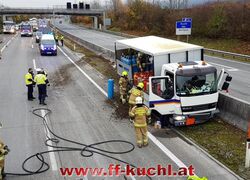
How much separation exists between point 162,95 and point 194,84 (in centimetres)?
114

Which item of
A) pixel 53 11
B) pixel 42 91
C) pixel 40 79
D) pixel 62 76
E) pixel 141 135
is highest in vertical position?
A: pixel 53 11

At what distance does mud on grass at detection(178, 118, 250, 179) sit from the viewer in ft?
30.9

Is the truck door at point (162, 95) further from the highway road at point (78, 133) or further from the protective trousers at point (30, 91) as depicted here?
the protective trousers at point (30, 91)

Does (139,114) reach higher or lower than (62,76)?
higher

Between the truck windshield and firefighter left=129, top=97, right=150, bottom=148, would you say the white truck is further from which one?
firefighter left=129, top=97, right=150, bottom=148

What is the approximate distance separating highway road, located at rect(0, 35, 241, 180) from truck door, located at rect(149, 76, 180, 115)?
82cm

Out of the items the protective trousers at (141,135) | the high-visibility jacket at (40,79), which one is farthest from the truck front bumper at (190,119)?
the high-visibility jacket at (40,79)

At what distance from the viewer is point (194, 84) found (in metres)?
11.9

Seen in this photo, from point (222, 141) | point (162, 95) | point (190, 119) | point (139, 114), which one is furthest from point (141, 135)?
point (222, 141)

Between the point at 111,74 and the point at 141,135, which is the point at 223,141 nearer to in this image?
the point at 141,135

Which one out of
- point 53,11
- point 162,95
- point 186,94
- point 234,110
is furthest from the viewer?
point 53,11

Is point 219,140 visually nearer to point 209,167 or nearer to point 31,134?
point 209,167

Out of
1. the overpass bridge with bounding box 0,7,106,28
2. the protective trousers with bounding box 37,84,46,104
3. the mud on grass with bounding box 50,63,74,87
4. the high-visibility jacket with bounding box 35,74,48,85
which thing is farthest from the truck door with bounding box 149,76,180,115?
the overpass bridge with bounding box 0,7,106,28

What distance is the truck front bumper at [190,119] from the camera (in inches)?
461
